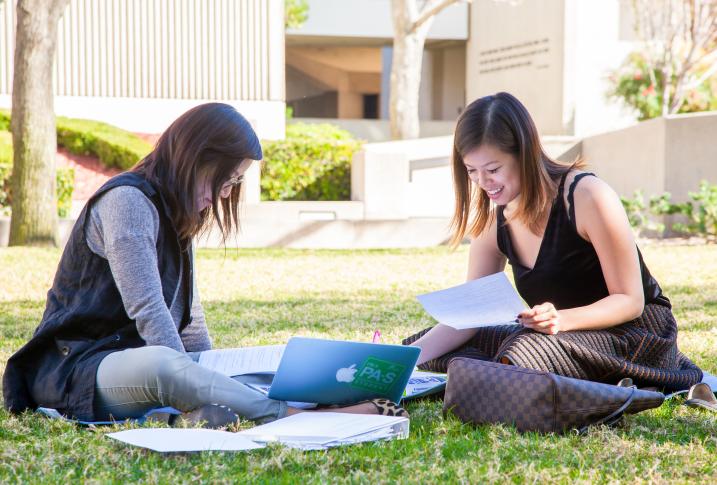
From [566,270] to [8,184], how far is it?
939 cm

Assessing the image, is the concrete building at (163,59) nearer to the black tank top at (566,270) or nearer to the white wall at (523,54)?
the white wall at (523,54)

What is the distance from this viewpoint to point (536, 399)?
292cm

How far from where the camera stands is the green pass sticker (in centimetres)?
295

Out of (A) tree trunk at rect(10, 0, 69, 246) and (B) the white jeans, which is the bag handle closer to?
(B) the white jeans

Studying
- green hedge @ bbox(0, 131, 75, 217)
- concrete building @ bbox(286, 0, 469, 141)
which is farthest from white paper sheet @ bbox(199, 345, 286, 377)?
concrete building @ bbox(286, 0, 469, 141)

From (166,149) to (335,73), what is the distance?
23.4 m

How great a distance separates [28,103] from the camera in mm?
9797

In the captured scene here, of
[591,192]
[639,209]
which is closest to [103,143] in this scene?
[639,209]

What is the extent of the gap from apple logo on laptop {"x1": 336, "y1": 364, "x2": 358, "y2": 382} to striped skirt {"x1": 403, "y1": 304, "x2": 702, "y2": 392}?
56 cm

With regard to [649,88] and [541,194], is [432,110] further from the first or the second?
[541,194]

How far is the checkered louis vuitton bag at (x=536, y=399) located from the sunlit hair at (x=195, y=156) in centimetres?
98

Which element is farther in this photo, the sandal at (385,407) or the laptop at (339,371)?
the sandal at (385,407)

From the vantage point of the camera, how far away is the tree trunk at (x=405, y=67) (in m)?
16.8

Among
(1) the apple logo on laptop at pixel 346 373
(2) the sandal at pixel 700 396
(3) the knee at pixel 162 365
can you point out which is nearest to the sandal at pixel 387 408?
(1) the apple logo on laptop at pixel 346 373
